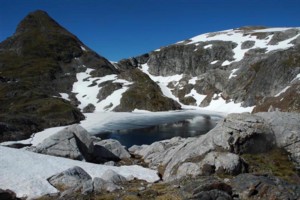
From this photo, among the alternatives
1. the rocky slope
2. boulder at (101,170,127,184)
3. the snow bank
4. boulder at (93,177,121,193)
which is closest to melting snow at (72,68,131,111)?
the rocky slope

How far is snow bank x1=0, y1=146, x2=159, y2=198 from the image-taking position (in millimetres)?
34062

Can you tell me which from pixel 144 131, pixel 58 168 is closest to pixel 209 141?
pixel 58 168

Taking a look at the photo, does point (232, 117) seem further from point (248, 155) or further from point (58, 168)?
point (58, 168)

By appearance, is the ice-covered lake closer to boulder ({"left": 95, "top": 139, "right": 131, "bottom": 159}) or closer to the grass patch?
boulder ({"left": 95, "top": 139, "right": 131, "bottom": 159})

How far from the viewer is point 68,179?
1412 inches

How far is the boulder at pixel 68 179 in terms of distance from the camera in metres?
35.3

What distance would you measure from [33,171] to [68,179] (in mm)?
4690

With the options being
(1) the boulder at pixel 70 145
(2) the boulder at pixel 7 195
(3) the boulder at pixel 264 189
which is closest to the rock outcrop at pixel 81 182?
(2) the boulder at pixel 7 195

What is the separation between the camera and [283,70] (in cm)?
14275

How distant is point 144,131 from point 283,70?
2757 inches

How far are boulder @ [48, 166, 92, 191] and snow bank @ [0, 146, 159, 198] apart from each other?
0.81m

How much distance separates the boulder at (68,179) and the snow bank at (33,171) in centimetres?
81

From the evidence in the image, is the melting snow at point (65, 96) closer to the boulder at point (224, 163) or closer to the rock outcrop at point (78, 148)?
the rock outcrop at point (78, 148)

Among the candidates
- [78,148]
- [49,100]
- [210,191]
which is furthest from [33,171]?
[49,100]
